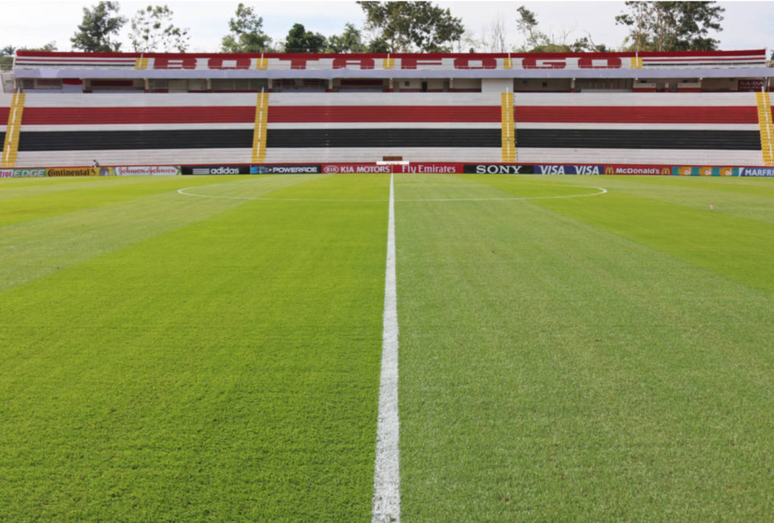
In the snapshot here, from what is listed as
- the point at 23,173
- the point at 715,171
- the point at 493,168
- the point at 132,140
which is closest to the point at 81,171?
the point at 23,173

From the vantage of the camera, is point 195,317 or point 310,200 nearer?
point 195,317

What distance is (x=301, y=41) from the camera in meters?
85.8

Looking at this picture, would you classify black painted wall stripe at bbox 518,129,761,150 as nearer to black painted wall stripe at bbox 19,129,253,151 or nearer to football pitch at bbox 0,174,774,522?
black painted wall stripe at bbox 19,129,253,151

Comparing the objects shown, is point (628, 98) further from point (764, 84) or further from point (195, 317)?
point (195, 317)

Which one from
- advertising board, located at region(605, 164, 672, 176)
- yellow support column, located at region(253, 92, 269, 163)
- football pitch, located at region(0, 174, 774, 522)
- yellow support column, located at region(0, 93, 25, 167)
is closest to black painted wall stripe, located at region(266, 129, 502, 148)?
yellow support column, located at region(253, 92, 269, 163)

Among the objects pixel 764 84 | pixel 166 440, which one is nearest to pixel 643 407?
pixel 166 440

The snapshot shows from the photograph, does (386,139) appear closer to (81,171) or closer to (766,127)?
(81,171)

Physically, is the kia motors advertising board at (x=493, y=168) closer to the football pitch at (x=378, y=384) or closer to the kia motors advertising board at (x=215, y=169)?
the kia motors advertising board at (x=215, y=169)

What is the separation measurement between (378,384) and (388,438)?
0.72m

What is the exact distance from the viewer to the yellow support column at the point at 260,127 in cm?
4294

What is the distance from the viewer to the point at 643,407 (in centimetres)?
343

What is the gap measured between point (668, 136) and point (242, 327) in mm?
45477

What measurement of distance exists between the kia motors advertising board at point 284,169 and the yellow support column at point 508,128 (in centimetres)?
1461

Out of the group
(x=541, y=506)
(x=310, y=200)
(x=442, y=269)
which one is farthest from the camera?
(x=310, y=200)
